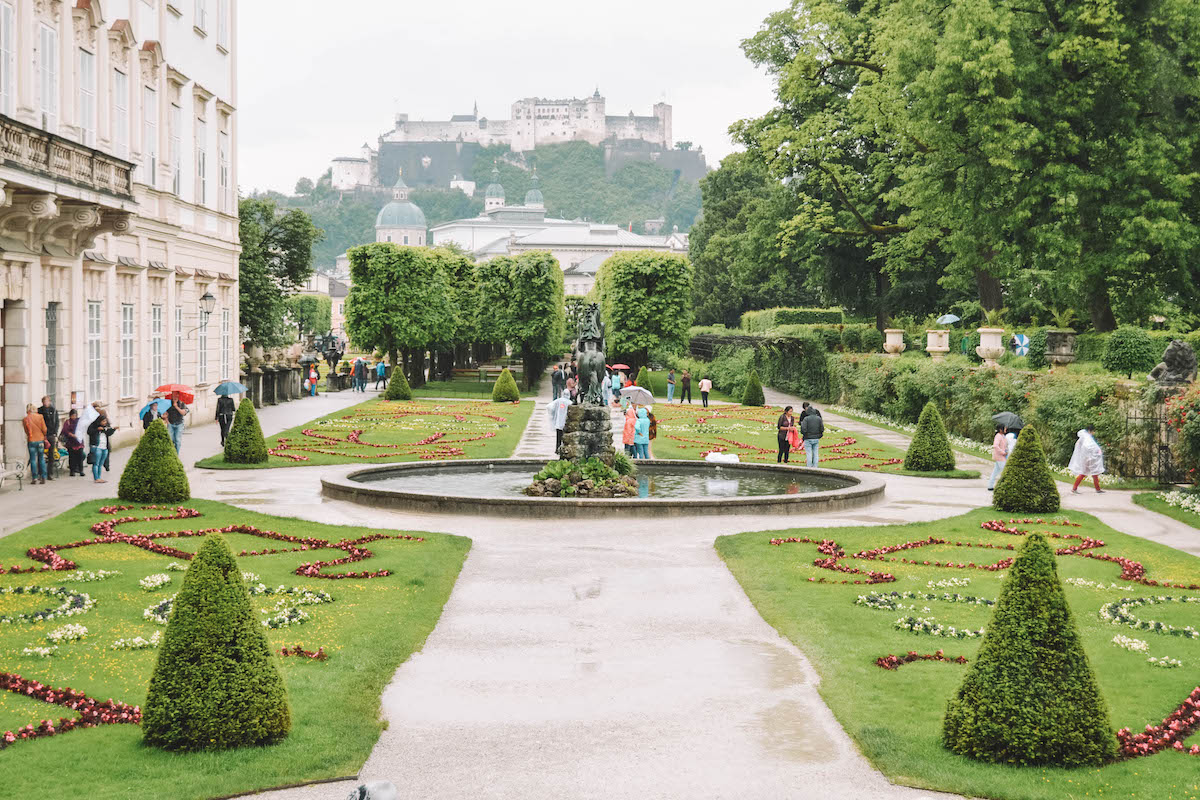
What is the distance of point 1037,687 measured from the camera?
798 centimetres

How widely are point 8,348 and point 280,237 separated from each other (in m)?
32.3

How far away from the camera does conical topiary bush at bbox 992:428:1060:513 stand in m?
20.2

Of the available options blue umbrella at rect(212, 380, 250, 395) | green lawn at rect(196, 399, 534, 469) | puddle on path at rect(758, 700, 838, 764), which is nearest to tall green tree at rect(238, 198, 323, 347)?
green lawn at rect(196, 399, 534, 469)

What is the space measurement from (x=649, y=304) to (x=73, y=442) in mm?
40768

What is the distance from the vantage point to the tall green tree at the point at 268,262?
50188 millimetres

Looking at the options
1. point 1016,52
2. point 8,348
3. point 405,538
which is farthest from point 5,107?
point 1016,52

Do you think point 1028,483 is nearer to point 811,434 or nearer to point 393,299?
point 811,434

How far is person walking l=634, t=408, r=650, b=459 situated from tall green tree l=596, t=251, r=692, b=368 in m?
34.0

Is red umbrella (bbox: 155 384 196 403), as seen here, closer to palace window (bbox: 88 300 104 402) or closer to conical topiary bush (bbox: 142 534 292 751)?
palace window (bbox: 88 300 104 402)

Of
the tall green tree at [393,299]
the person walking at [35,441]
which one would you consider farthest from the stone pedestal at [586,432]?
the tall green tree at [393,299]

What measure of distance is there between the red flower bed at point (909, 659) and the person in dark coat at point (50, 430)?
17116mm

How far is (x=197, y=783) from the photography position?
7566mm

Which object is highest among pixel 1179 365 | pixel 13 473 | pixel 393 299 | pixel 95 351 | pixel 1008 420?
pixel 393 299

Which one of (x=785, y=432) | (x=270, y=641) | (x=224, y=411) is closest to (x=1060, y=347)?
(x=785, y=432)
